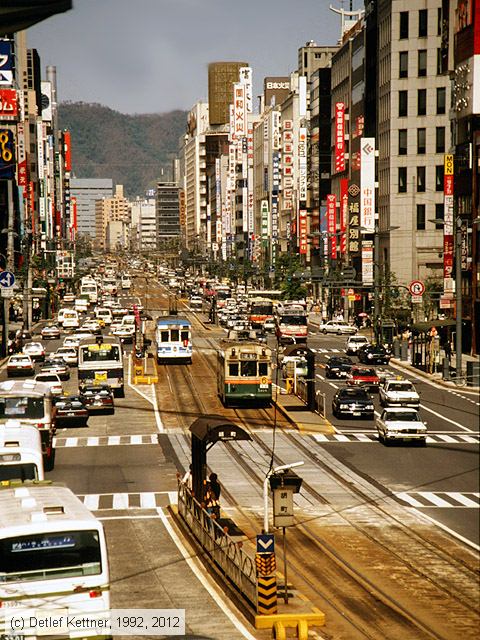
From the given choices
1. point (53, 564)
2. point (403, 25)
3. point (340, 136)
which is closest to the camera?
point (53, 564)

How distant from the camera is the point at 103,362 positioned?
77.1m

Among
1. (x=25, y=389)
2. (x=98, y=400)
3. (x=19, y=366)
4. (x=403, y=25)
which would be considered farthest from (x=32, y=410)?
(x=403, y=25)

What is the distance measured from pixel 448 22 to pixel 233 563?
88.6m

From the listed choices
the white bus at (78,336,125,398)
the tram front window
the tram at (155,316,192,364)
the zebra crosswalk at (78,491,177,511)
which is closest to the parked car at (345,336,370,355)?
the tram at (155,316,192,364)

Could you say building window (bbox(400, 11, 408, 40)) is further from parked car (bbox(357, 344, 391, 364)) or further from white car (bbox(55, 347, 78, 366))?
white car (bbox(55, 347, 78, 366))

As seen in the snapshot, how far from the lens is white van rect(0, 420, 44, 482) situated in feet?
106

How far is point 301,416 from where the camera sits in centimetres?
6475

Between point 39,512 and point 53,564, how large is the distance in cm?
105

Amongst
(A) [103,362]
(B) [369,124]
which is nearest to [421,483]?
(A) [103,362]

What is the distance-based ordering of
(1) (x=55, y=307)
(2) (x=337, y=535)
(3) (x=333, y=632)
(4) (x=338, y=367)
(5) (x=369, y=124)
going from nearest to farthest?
1. (3) (x=333, y=632)
2. (2) (x=337, y=535)
3. (4) (x=338, y=367)
4. (5) (x=369, y=124)
5. (1) (x=55, y=307)

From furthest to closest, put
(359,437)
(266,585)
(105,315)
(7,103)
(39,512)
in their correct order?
(105,315) < (7,103) < (359,437) < (266,585) < (39,512)

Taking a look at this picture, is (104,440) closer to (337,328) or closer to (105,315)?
(337,328)

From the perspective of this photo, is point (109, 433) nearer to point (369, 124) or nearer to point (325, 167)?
point (369, 124)

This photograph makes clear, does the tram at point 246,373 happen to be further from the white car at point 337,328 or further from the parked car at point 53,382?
the white car at point 337,328
